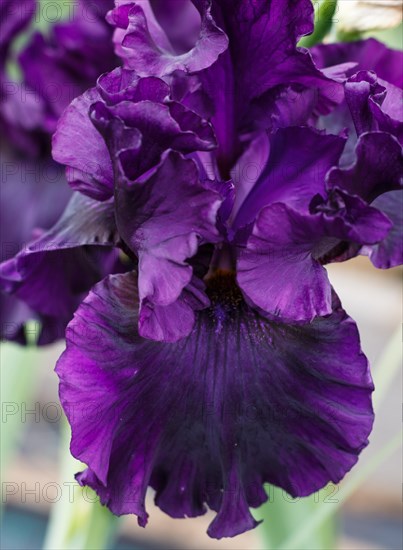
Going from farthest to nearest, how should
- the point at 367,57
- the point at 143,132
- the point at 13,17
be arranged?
the point at 13,17, the point at 367,57, the point at 143,132

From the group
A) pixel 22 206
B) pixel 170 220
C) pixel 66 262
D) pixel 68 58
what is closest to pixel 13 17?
pixel 68 58

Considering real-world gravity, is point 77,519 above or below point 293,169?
below

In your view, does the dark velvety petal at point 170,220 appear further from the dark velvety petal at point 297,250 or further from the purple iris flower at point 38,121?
the purple iris flower at point 38,121

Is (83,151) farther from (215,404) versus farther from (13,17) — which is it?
(13,17)

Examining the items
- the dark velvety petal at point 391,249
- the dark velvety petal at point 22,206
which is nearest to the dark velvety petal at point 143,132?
the dark velvety petal at point 391,249

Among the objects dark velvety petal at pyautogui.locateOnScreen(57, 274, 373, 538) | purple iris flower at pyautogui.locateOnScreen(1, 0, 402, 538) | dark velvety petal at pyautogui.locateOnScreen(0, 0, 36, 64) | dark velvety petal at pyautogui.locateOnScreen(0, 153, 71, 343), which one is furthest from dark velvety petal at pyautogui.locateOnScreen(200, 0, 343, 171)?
dark velvety petal at pyautogui.locateOnScreen(0, 0, 36, 64)
